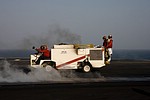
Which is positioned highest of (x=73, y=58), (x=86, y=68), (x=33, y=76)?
(x=73, y=58)

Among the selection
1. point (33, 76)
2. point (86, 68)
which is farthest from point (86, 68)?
point (33, 76)

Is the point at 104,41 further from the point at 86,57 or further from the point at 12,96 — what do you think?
the point at 12,96

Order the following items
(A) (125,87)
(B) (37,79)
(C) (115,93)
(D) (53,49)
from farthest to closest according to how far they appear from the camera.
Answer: (D) (53,49) → (B) (37,79) → (A) (125,87) → (C) (115,93)

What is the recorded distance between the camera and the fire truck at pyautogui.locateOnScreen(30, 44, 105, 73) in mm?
24375

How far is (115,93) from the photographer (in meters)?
14.0

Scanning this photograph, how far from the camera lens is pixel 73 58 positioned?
24.5m

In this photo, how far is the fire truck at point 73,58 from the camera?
2438 cm

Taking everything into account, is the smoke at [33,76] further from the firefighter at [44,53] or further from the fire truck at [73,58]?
the firefighter at [44,53]

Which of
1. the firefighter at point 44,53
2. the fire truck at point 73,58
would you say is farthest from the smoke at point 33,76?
the firefighter at point 44,53

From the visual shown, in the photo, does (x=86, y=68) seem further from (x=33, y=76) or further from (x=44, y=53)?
(x=33, y=76)

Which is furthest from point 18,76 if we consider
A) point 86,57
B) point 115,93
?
point 115,93

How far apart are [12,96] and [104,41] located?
1294 cm

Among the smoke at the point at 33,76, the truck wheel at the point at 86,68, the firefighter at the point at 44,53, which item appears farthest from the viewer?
the truck wheel at the point at 86,68

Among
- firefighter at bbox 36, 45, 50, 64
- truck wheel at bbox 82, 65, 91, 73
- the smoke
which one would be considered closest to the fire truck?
truck wheel at bbox 82, 65, 91, 73
